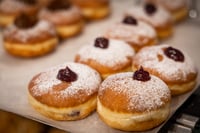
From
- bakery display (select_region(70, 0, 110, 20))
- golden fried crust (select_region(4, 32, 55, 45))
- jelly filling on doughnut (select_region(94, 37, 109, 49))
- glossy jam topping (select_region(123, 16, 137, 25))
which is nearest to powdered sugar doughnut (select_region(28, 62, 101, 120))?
jelly filling on doughnut (select_region(94, 37, 109, 49))

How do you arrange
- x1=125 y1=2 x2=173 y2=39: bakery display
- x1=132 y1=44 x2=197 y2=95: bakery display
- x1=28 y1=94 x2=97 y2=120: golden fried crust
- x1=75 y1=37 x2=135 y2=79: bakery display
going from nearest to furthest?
x1=28 y1=94 x2=97 y2=120: golden fried crust < x1=132 y1=44 x2=197 y2=95: bakery display < x1=75 y1=37 x2=135 y2=79: bakery display < x1=125 y1=2 x2=173 y2=39: bakery display

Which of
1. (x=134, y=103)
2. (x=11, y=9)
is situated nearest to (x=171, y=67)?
(x=134, y=103)

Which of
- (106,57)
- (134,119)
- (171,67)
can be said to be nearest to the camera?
(134,119)

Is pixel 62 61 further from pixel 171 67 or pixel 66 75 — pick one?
pixel 171 67

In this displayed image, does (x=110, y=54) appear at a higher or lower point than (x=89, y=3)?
higher

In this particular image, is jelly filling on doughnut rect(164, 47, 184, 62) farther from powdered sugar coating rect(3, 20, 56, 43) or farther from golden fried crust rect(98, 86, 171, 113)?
powdered sugar coating rect(3, 20, 56, 43)

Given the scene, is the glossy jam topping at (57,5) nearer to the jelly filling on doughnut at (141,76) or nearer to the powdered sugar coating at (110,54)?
the powdered sugar coating at (110,54)
